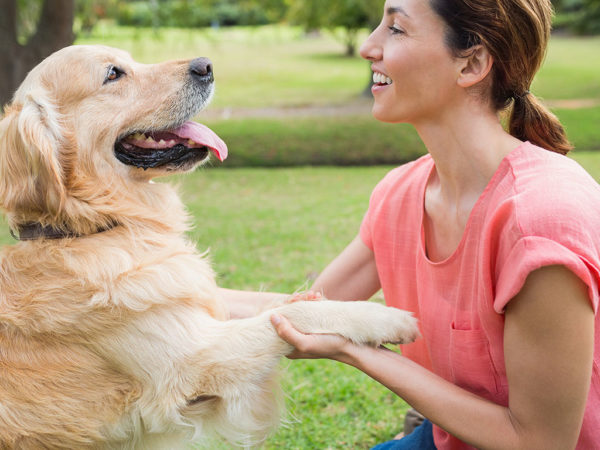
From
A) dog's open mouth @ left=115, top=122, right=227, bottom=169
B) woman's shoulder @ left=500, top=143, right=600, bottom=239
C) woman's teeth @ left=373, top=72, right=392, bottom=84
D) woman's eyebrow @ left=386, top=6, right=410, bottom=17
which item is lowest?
dog's open mouth @ left=115, top=122, right=227, bottom=169

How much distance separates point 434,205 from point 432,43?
0.66 m

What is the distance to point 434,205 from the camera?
8.34 feet

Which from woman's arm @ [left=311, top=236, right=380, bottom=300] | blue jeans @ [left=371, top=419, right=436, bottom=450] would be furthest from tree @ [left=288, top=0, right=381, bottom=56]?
blue jeans @ [left=371, top=419, right=436, bottom=450]

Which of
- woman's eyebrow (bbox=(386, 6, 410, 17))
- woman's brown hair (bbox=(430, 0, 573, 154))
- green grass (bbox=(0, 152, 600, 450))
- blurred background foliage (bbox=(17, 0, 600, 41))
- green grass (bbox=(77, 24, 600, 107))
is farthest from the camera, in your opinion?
green grass (bbox=(77, 24, 600, 107))

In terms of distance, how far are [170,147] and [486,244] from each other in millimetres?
1537

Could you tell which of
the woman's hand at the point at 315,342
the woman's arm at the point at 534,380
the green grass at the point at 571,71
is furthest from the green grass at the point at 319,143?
the woman's arm at the point at 534,380

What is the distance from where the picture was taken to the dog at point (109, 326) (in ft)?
7.53

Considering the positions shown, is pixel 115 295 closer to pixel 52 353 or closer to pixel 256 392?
pixel 52 353

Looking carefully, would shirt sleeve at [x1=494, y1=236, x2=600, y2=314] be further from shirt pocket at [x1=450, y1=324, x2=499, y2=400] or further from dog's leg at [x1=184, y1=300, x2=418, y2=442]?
dog's leg at [x1=184, y1=300, x2=418, y2=442]

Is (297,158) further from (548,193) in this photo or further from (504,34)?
(548,193)

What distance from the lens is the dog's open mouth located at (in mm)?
2830

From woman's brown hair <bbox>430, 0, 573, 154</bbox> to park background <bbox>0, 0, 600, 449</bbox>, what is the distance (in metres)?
1.43

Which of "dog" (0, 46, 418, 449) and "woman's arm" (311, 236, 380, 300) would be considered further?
"woman's arm" (311, 236, 380, 300)

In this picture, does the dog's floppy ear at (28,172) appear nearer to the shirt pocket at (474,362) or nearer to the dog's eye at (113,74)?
the dog's eye at (113,74)
